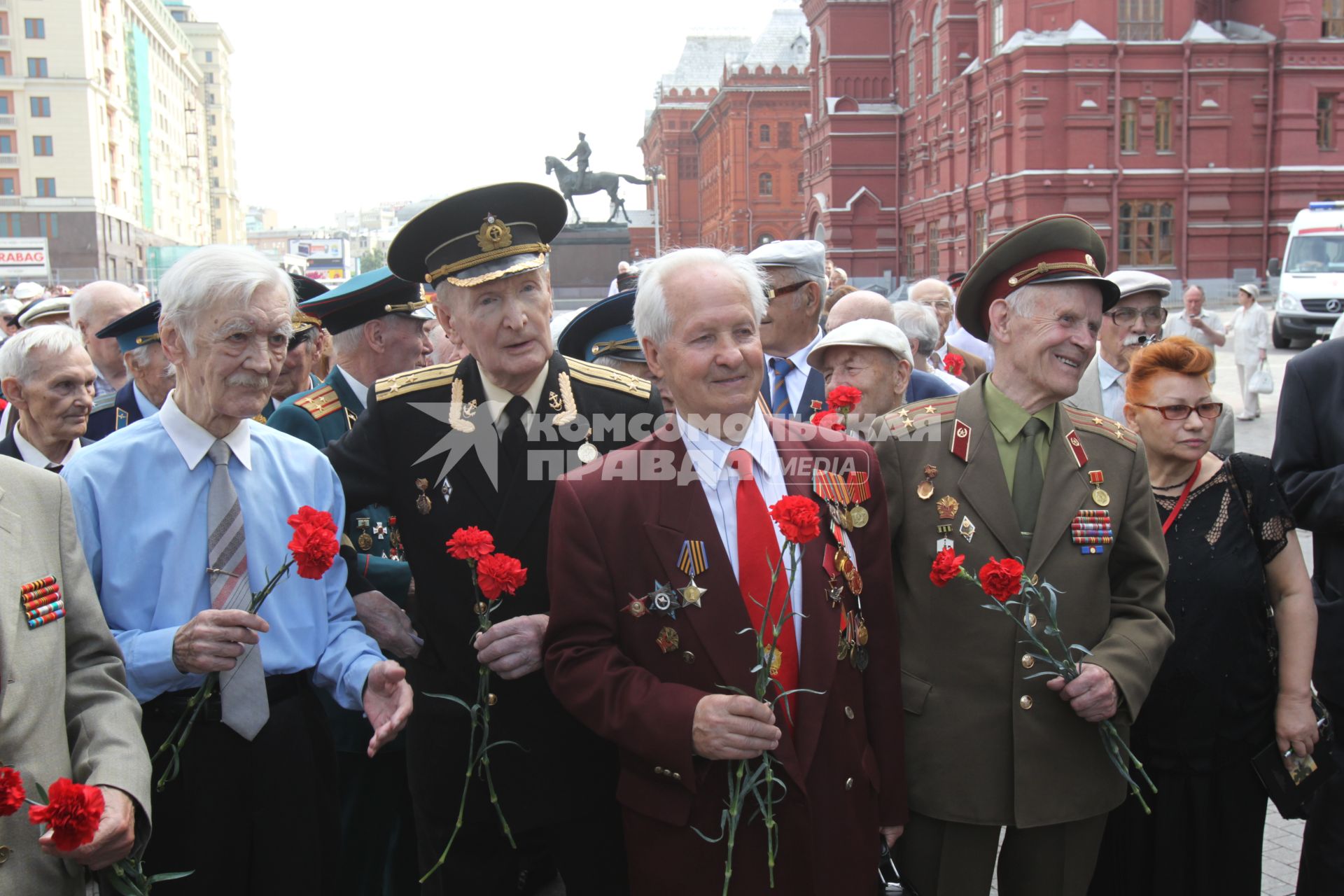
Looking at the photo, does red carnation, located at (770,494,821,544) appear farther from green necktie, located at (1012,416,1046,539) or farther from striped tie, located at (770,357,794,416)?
striped tie, located at (770,357,794,416)

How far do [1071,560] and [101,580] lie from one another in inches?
96.6

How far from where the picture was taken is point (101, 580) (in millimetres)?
2568

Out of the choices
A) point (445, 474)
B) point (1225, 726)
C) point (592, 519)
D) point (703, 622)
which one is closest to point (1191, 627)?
point (1225, 726)

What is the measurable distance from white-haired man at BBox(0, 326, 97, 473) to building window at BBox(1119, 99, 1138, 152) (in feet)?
112

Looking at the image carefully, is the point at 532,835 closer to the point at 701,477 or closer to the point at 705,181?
the point at 701,477

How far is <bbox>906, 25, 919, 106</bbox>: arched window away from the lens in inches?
1631

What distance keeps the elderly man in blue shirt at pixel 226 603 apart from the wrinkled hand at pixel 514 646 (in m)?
0.23

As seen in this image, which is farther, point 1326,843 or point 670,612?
point 1326,843

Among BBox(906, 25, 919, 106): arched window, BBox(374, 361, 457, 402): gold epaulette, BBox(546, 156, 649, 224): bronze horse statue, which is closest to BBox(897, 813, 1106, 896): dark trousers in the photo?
BBox(374, 361, 457, 402): gold epaulette

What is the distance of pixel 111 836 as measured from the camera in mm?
2133

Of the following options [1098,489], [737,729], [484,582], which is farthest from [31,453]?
[1098,489]

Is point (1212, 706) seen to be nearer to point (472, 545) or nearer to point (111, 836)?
point (472, 545)

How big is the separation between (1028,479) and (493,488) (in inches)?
58.5

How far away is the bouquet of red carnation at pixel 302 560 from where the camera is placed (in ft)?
7.66
